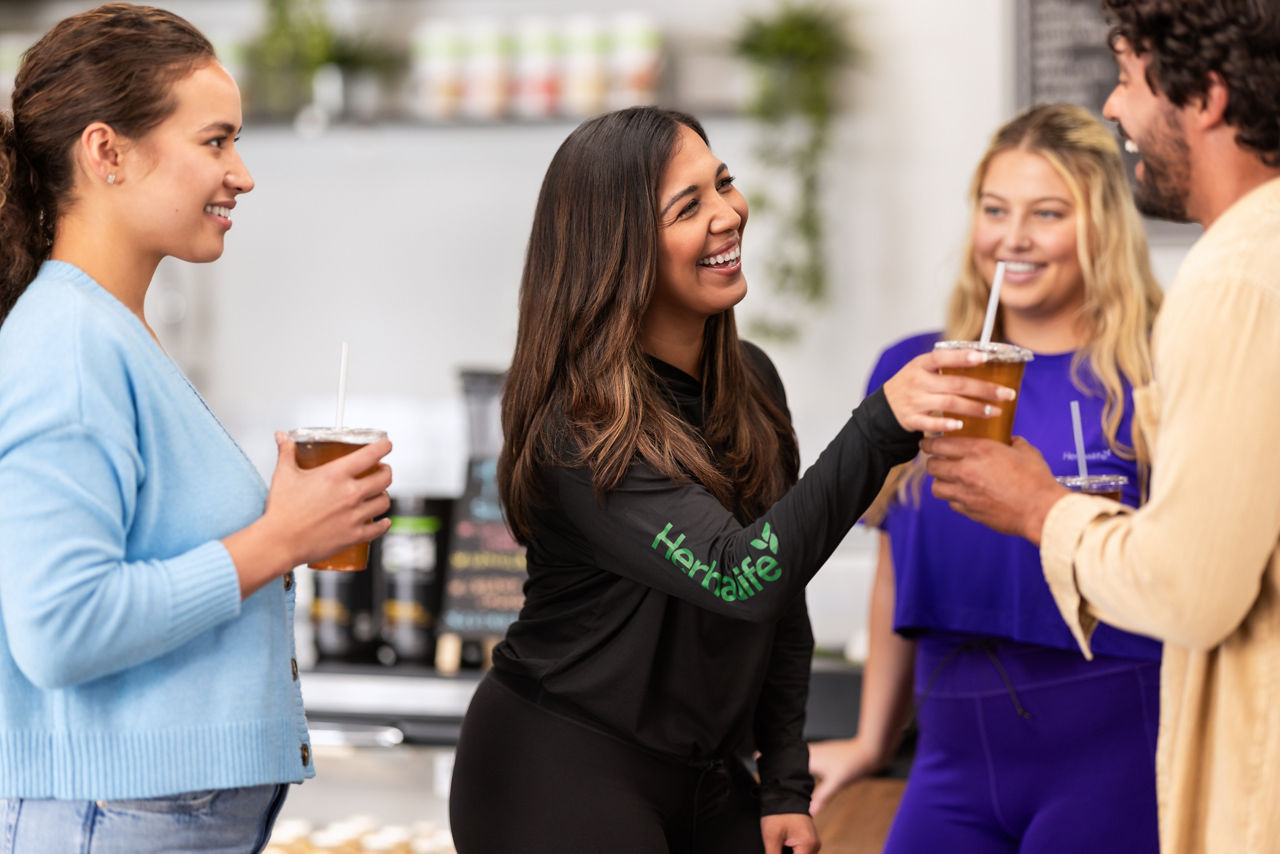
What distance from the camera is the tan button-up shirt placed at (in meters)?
1.11

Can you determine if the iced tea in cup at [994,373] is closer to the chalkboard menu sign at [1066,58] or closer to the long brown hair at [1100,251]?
the long brown hair at [1100,251]

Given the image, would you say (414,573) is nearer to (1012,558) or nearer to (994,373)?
(1012,558)

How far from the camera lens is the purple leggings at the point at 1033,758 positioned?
1.76 meters

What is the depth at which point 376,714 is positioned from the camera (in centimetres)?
276

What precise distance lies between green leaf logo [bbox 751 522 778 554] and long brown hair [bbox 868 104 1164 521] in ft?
2.32

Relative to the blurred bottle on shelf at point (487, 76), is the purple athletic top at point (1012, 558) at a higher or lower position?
lower

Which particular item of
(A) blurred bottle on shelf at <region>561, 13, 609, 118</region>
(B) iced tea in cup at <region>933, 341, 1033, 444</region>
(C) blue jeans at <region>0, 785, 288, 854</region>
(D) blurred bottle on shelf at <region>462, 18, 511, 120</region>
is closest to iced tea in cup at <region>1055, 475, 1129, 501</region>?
(B) iced tea in cup at <region>933, 341, 1033, 444</region>

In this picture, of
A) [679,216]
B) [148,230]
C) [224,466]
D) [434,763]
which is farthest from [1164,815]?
[434,763]

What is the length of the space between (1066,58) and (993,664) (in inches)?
85.5

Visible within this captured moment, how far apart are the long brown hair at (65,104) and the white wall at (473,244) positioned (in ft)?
8.02

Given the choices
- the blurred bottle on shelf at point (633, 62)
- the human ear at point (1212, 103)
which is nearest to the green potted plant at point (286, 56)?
the blurred bottle on shelf at point (633, 62)

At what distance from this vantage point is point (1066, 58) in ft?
11.5

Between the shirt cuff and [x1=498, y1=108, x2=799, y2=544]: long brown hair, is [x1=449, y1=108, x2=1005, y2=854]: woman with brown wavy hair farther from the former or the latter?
the shirt cuff

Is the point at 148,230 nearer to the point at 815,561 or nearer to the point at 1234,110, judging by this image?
the point at 815,561
